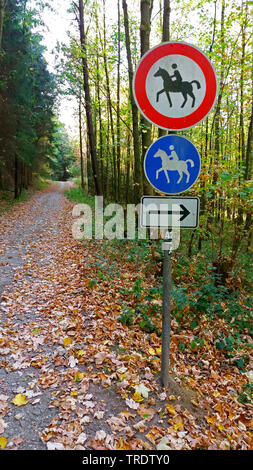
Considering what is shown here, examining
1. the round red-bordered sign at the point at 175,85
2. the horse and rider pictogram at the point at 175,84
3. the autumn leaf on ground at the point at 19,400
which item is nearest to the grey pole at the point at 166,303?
the round red-bordered sign at the point at 175,85

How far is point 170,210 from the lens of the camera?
8.82 feet

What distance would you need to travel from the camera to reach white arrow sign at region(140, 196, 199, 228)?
2.65 m

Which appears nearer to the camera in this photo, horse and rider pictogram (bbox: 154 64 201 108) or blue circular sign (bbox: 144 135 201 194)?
horse and rider pictogram (bbox: 154 64 201 108)

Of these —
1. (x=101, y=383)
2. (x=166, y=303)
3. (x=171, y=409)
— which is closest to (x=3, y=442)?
(x=101, y=383)

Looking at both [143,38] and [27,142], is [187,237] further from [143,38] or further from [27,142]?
→ [27,142]

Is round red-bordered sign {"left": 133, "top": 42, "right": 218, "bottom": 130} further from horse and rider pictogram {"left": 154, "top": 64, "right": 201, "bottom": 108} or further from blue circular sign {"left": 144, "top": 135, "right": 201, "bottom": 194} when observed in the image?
blue circular sign {"left": 144, "top": 135, "right": 201, "bottom": 194}

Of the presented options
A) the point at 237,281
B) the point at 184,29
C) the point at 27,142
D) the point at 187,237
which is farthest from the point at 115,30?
the point at 237,281

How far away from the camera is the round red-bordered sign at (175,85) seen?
8.06 feet

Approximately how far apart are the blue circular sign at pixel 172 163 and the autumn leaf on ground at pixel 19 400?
2796mm

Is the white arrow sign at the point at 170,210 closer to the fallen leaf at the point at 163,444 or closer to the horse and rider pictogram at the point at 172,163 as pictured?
the horse and rider pictogram at the point at 172,163

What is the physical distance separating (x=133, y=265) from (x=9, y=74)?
14085mm

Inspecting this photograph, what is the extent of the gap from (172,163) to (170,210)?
465 millimetres

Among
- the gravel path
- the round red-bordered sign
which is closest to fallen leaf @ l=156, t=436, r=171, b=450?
the gravel path

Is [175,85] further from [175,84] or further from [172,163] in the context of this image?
[172,163]
